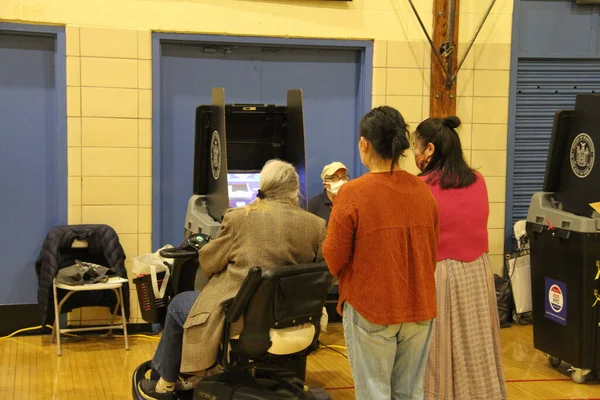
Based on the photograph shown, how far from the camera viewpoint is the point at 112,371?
14.6 ft

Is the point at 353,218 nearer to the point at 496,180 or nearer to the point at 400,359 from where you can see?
the point at 400,359

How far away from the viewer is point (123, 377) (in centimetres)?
435

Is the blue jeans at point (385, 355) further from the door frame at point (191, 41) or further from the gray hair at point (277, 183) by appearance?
the door frame at point (191, 41)

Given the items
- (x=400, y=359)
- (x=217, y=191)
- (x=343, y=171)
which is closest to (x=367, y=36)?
(x=343, y=171)

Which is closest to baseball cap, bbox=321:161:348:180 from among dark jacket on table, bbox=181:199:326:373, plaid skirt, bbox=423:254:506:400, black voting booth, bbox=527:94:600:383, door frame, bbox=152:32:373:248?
door frame, bbox=152:32:373:248

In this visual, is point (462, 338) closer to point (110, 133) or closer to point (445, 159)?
point (445, 159)

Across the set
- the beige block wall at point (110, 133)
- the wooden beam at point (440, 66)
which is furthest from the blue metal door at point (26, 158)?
the wooden beam at point (440, 66)

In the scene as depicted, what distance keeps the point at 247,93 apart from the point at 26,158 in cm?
170

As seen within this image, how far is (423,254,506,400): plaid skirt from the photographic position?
10.4ft

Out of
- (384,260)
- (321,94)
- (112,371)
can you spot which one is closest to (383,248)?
(384,260)

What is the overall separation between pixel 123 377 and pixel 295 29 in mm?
2813

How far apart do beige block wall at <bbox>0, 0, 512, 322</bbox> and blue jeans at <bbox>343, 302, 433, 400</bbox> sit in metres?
3.01

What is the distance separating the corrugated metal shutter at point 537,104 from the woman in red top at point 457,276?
301cm

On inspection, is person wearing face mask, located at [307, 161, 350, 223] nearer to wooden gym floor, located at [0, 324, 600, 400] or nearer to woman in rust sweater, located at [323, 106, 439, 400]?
wooden gym floor, located at [0, 324, 600, 400]
